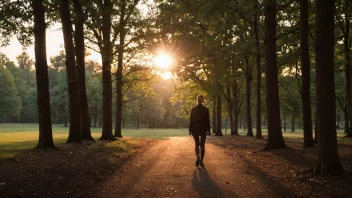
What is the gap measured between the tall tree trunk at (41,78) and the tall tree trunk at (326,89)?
10786 mm

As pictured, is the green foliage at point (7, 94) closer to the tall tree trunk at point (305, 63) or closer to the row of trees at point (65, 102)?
the row of trees at point (65, 102)

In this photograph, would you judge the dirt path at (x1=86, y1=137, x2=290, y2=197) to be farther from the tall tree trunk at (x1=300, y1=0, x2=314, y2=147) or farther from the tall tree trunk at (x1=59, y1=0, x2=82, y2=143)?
the tall tree trunk at (x1=59, y1=0, x2=82, y2=143)

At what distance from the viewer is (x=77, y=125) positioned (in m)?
17.4

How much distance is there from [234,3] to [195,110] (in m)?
8.38

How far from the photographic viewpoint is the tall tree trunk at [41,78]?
14016mm

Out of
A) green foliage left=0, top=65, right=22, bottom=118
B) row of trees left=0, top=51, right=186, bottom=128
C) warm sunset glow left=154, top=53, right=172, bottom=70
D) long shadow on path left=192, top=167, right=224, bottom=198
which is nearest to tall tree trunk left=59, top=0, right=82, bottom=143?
warm sunset glow left=154, top=53, right=172, bottom=70

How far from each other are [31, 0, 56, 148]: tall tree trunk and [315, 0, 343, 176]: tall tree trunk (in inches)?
425

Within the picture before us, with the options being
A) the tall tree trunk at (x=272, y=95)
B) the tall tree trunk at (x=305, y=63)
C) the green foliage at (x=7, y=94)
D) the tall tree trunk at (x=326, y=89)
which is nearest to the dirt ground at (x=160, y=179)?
the tall tree trunk at (x=326, y=89)

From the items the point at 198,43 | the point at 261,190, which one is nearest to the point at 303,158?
the point at 261,190

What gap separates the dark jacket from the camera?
429 inches

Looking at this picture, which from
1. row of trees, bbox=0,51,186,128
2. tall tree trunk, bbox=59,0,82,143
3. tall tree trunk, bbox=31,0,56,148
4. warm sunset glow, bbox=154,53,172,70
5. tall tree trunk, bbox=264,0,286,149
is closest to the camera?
tall tree trunk, bbox=31,0,56,148

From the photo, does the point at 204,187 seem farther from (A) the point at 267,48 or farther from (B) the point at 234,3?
(B) the point at 234,3

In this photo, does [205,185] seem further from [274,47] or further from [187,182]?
[274,47]

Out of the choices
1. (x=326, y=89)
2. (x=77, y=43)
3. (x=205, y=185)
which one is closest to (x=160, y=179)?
(x=205, y=185)
